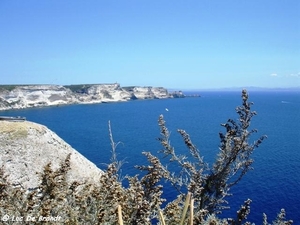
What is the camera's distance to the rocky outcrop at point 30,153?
1049 inches

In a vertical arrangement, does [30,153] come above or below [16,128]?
below

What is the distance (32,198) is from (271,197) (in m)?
40.8

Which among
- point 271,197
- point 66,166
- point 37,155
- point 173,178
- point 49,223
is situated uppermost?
point 66,166

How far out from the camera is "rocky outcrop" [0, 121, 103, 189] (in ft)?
87.4

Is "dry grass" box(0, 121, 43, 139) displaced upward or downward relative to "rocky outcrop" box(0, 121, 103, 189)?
upward

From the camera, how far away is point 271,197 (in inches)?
1571

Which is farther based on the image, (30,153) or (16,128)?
→ (16,128)

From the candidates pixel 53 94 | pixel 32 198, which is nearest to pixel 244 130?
pixel 32 198

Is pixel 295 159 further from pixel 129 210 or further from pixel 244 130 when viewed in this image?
pixel 129 210

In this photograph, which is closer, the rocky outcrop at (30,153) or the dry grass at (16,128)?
the rocky outcrop at (30,153)

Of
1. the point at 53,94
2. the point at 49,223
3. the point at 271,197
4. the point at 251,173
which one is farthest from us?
the point at 53,94

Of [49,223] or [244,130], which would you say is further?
[244,130]

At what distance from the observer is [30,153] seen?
1141 inches

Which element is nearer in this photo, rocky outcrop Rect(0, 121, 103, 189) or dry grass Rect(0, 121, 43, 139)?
rocky outcrop Rect(0, 121, 103, 189)
